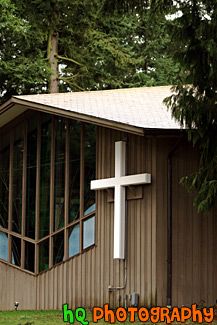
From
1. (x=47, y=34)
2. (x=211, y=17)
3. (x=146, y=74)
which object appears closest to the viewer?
(x=211, y=17)

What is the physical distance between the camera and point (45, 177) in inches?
679

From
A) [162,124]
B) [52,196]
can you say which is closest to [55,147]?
[52,196]

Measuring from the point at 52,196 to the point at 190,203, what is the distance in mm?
4067

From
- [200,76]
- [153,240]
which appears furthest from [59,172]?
[200,76]

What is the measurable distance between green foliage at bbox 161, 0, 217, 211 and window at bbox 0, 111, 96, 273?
15.4 feet

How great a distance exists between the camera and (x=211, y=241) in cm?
1372

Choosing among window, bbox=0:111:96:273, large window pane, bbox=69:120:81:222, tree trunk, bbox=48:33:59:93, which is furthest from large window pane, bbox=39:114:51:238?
tree trunk, bbox=48:33:59:93

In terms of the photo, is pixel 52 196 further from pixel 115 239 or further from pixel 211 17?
pixel 211 17

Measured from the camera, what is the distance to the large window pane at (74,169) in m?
16.1

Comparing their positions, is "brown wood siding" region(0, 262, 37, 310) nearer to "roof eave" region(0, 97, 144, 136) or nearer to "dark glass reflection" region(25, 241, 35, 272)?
"dark glass reflection" region(25, 241, 35, 272)

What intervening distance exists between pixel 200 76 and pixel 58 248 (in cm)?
673

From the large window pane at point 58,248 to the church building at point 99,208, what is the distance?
37 mm

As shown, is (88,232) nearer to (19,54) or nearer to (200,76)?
(200,76)

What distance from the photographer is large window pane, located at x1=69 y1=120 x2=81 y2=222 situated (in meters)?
16.1
